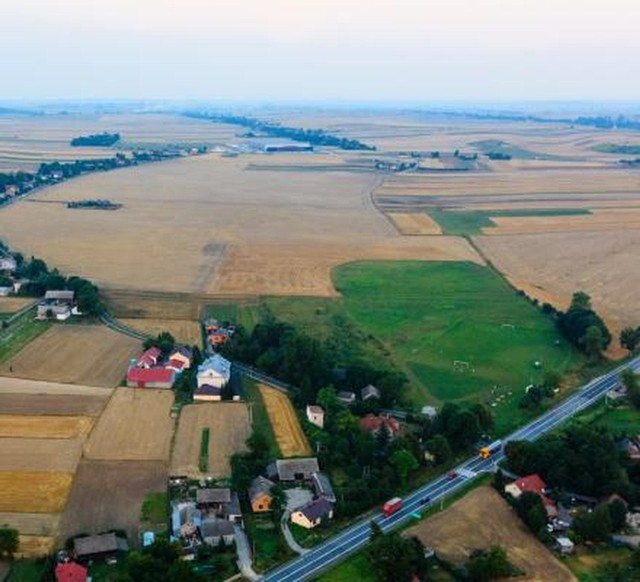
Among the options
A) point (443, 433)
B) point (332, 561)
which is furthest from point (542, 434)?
point (332, 561)

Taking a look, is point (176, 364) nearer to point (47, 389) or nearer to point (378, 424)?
point (47, 389)

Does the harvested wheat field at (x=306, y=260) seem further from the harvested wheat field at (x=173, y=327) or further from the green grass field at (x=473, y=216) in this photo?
the harvested wheat field at (x=173, y=327)

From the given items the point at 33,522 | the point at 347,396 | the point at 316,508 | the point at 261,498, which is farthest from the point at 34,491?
the point at 347,396

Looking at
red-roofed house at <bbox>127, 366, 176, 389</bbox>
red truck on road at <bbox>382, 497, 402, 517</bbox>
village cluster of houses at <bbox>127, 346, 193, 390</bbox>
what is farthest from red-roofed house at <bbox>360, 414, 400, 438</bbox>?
village cluster of houses at <bbox>127, 346, 193, 390</bbox>

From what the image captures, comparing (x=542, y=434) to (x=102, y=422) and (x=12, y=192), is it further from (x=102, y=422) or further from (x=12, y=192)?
(x=12, y=192)

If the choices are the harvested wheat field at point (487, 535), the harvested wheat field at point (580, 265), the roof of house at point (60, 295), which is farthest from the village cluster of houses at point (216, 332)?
the harvested wheat field at point (580, 265)

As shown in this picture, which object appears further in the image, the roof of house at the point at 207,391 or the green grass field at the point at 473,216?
the green grass field at the point at 473,216
